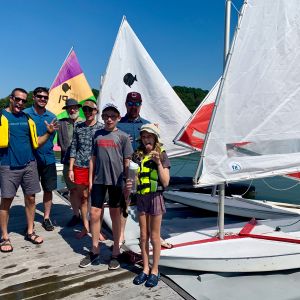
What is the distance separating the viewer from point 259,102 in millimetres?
4023

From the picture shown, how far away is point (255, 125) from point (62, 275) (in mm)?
2709

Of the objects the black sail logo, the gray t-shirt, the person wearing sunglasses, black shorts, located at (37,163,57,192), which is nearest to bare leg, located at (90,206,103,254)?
the gray t-shirt

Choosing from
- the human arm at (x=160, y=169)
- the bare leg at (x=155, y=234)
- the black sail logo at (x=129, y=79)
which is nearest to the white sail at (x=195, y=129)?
the black sail logo at (x=129, y=79)

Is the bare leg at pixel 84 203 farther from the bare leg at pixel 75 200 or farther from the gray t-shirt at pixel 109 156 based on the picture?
the gray t-shirt at pixel 109 156

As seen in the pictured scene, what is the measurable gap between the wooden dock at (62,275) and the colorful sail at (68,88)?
463 centimetres

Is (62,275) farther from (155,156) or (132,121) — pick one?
(132,121)

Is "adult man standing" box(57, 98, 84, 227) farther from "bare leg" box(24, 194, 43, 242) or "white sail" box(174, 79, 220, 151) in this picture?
"white sail" box(174, 79, 220, 151)

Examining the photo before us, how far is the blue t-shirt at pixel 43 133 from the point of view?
5078 mm

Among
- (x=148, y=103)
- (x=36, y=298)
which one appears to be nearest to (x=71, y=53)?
(x=148, y=103)

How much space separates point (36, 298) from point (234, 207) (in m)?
4.06

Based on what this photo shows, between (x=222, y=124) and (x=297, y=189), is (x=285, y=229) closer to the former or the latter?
(x=222, y=124)

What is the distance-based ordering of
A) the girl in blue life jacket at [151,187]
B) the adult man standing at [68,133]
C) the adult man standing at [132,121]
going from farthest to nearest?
1. the adult man standing at [68,133]
2. the adult man standing at [132,121]
3. the girl in blue life jacket at [151,187]

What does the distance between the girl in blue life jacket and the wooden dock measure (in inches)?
8.3

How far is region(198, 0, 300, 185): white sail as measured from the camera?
12.7ft
